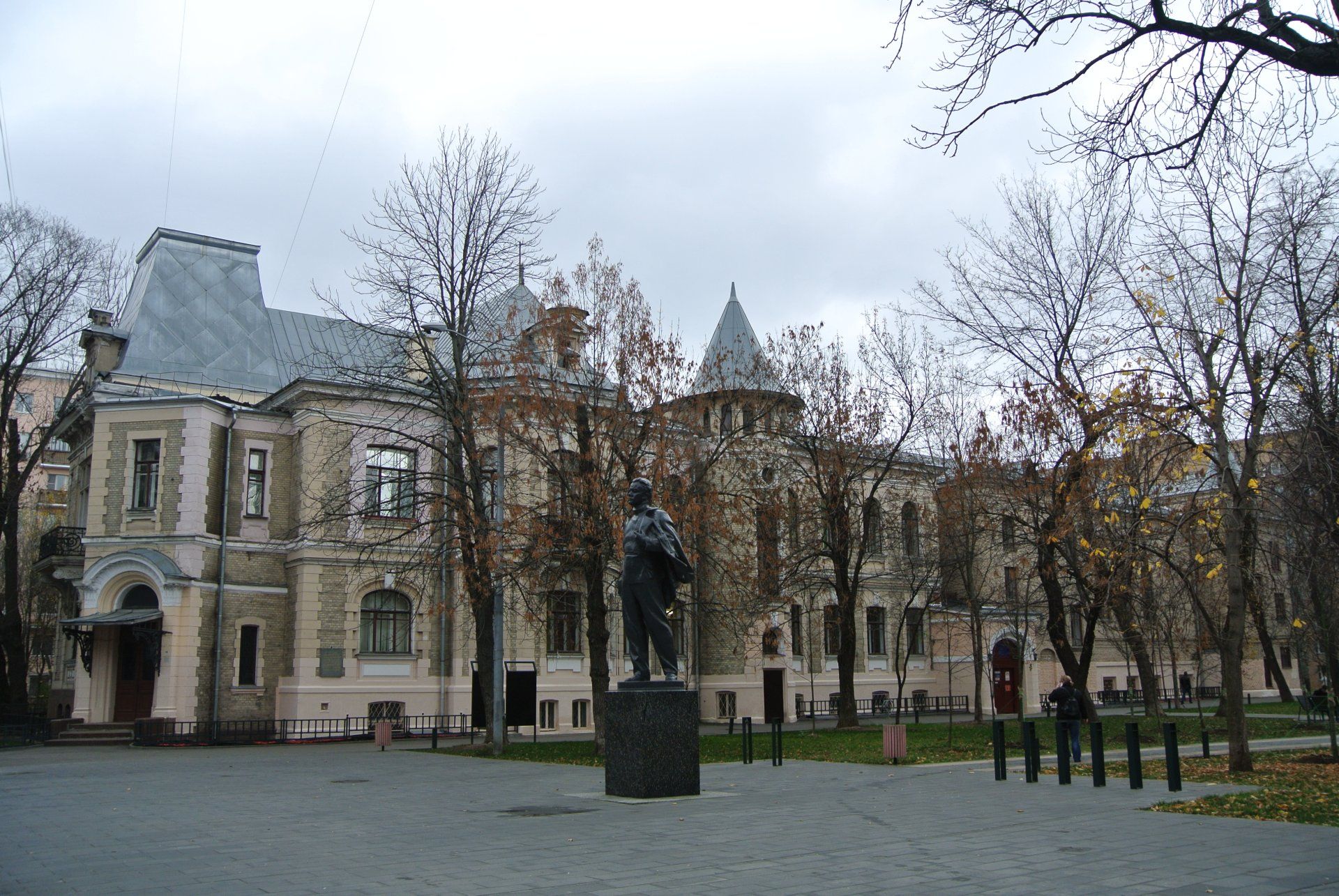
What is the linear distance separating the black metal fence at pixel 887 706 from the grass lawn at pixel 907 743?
7283 millimetres

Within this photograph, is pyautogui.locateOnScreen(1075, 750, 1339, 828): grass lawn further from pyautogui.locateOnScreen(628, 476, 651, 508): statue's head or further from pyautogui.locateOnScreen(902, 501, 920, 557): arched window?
pyautogui.locateOnScreen(902, 501, 920, 557): arched window

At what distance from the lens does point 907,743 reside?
25.5 metres

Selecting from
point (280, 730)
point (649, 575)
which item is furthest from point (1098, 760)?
point (280, 730)

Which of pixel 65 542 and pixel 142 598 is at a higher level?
pixel 65 542

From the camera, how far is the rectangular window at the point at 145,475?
32.7 m

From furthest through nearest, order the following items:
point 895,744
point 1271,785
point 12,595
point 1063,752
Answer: point 12,595 → point 895,744 → point 1063,752 → point 1271,785

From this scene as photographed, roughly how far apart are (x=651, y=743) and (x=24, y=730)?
26430mm

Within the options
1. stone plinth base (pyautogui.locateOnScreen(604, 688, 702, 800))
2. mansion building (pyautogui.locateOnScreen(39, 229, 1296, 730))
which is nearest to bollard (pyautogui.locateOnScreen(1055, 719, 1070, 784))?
stone plinth base (pyautogui.locateOnScreen(604, 688, 702, 800))

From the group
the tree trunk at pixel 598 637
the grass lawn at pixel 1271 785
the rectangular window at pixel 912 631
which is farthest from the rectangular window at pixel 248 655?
the rectangular window at pixel 912 631

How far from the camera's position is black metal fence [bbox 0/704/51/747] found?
1230 inches

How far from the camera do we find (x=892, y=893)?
25.0ft

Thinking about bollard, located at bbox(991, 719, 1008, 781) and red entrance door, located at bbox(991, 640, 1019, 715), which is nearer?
bollard, located at bbox(991, 719, 1008, 781)

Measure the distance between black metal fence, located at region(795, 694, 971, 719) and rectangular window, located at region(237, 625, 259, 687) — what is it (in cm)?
1987

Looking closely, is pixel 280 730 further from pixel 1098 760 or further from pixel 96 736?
pixel 1098 760
